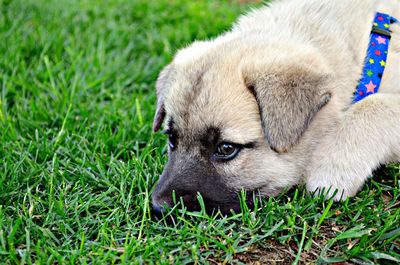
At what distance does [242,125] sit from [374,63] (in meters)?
1.18

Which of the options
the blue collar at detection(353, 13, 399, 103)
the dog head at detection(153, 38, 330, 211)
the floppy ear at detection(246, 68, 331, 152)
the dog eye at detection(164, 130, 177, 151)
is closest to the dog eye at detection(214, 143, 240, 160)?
the dog head at detection(153, 38, 330, 211)

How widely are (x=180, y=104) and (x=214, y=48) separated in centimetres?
61

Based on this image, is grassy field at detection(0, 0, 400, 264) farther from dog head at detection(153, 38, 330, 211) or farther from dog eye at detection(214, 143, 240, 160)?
dog eye at detection(214, 143, 240, 160)

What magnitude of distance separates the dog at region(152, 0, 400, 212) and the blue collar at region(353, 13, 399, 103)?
57 mm

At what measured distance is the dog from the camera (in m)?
3.63

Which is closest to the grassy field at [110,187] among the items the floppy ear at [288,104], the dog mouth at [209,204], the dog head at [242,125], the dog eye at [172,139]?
the dog mouth at [209,204]

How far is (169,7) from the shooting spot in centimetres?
784

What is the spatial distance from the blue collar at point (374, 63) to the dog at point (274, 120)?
6 cm

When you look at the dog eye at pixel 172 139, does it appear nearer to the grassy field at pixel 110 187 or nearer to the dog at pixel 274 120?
the dog at pixel 274 120

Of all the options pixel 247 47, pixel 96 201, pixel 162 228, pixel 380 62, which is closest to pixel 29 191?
pixel 96 201

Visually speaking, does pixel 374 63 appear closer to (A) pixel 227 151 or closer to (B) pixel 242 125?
(B) pixel 242 125

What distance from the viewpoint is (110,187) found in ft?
13.4

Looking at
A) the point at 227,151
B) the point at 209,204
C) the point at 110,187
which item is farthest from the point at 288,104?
the point at 110,187

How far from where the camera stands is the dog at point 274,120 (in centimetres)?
363
